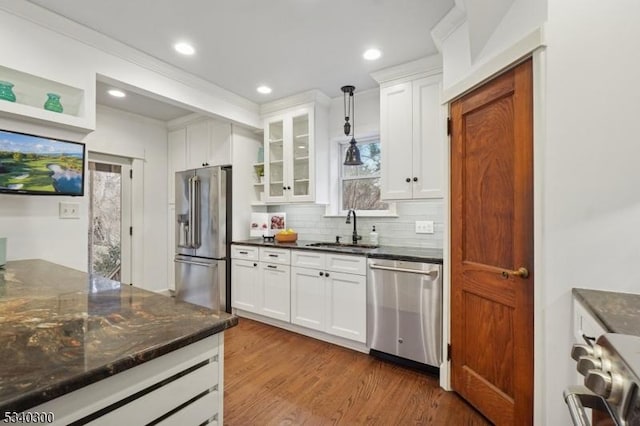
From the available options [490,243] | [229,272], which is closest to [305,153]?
[229,272]

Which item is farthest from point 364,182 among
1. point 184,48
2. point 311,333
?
point 184,48

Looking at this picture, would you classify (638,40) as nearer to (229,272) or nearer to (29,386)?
(29,386)

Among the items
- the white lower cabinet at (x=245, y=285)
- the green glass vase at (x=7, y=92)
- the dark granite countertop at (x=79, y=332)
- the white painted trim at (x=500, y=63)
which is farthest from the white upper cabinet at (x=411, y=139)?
the green glass vase at (x=7, y=92)

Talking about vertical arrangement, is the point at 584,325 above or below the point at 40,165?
below

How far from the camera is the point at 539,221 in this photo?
1.41m

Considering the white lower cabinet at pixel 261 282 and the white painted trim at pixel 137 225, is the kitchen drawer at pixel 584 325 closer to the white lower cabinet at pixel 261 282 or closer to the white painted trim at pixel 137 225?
the white lower cabinet at pixel 261 282

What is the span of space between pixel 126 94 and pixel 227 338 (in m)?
2.88

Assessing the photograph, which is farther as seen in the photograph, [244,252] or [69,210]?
[244,252]

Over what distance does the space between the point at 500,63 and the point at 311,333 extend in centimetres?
266

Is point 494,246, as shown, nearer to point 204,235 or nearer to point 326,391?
point 326,391

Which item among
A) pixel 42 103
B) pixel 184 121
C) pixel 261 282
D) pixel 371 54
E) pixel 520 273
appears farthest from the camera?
pixel 184 121

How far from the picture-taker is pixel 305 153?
3.58 m

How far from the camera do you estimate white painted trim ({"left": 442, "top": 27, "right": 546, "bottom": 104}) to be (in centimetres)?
141

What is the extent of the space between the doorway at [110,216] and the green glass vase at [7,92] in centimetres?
202
